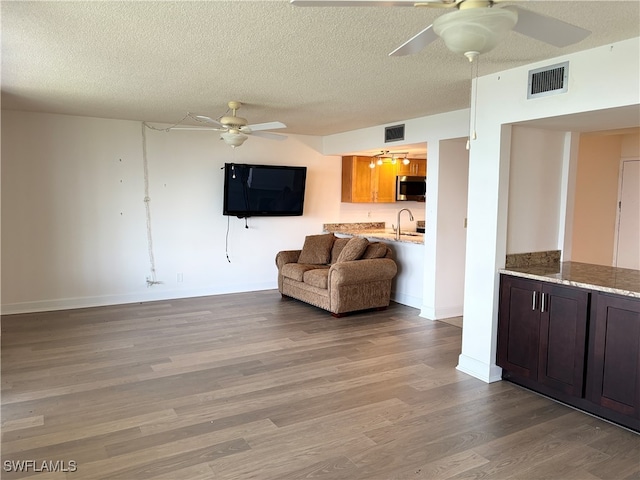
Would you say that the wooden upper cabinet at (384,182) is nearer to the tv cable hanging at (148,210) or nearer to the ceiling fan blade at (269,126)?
the ceiling fan blade at (269,126)

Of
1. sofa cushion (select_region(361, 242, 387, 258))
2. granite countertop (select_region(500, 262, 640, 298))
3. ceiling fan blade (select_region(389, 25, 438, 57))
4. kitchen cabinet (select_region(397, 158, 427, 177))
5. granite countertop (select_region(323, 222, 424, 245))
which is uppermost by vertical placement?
ceiling fan blade (select_region(389, 25, 438, 57))

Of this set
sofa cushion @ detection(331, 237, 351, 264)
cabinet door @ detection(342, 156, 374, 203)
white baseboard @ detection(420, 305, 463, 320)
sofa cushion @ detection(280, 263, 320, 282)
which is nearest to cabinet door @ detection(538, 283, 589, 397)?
white baseboard @ detection(420, 305, 463, 320)

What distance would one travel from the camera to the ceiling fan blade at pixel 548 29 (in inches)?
72.4

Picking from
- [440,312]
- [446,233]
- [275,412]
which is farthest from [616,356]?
[446,233]

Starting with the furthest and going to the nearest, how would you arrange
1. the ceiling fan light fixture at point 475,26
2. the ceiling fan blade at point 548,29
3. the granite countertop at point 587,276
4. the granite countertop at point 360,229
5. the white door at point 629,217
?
the granite countertop at point 360,229, the white door at point 629,217, the granite countertop at point 587,276, the ceiling fan blade at point 548,29, the ceiling fan light fixture at point 475,26

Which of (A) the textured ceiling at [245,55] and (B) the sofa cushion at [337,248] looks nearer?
(A) the textured ceiling at [245,55]

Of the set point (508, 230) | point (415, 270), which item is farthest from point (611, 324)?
point (415, 270)

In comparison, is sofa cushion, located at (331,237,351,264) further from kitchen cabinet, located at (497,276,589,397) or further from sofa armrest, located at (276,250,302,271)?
kitchen cabinet, located at (497,276,589,397)

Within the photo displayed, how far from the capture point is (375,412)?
3.26 m

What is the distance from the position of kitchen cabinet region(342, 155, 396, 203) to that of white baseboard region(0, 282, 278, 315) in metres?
2.10

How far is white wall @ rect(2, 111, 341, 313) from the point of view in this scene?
5770 mm

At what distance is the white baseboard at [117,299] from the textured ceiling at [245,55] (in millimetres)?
2441

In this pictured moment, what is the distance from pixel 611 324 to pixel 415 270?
3.28m

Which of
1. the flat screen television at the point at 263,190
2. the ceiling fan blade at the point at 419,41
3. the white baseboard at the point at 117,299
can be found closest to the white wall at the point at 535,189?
the ceiling fan blade at the point at 419,41
